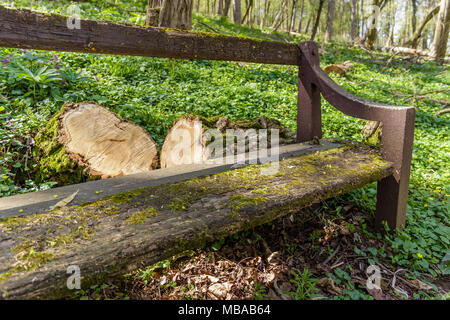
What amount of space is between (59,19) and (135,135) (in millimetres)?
1097

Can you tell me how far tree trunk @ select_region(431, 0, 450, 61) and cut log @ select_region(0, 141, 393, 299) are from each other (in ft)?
38.8

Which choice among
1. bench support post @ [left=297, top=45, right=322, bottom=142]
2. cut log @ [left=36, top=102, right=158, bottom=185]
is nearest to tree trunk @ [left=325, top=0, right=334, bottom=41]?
bench support post @ [left=297, top=45, right=322, bottom=142]

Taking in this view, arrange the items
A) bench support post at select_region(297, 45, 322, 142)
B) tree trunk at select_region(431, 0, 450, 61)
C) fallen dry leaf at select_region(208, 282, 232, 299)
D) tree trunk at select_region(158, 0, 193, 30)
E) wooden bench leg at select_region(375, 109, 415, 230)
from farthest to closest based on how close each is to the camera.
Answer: tree trunk at select_region(431, 0, 450, 61), tree trunk at select_region(158, 0, 193, 30), bench support post at select_region(297, 45, 322, 142), wooden bench leg at select_region(375, 109, 415, 230), fallen dry leaf at select_region(208, 282, 232, 299)

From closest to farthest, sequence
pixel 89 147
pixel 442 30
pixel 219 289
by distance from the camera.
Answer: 1. pixel 219 289
2. pixel 89 147
3. pixel 442 30

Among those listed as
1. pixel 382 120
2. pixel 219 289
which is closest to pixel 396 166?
pixel 382 120

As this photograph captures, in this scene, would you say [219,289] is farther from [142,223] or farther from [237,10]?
[237,10]

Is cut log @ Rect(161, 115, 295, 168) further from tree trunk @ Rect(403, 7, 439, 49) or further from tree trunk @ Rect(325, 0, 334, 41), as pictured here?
tree trunk @ Rect(403, 7, 439, 49)

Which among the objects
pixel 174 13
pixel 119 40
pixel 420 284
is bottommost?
pixel 420 284

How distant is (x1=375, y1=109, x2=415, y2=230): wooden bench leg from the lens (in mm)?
1882

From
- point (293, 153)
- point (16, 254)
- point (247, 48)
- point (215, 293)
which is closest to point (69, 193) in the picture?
point (16, 254)

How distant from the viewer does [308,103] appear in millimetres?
2439

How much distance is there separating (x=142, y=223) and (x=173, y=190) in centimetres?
33

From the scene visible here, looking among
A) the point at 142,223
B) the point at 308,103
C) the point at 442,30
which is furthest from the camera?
the point at 442,30
